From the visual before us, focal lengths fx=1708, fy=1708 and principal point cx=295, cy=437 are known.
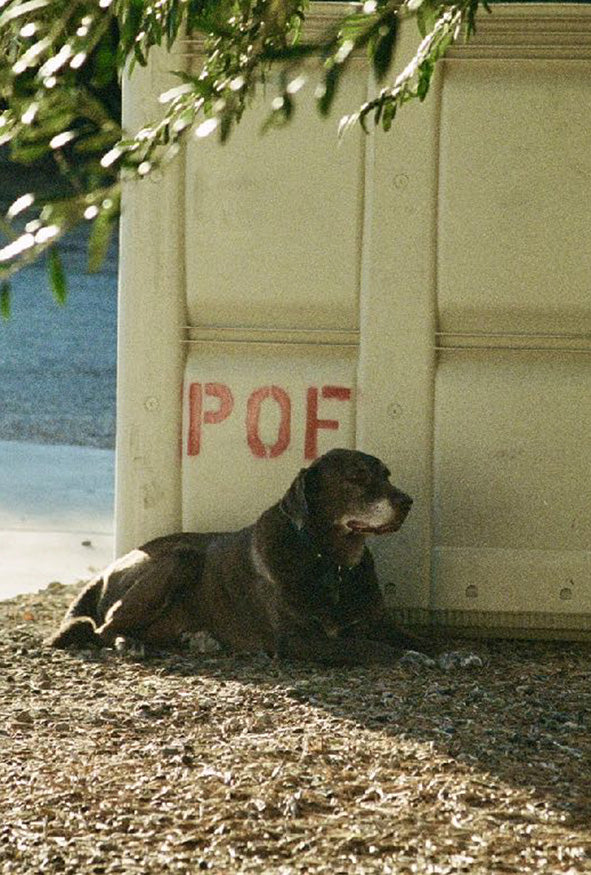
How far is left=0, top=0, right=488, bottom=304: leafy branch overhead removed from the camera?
236cm

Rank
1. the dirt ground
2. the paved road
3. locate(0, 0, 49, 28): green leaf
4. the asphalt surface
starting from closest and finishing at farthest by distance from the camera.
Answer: locate(0, 0, 49, 28): green leaf, the dirt ground, the asphalt surface, the paved road

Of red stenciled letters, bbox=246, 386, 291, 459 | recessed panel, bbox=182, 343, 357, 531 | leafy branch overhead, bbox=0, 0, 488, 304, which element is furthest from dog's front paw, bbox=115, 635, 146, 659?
leafy branch overhead, bbox=0, 0, 488, 304

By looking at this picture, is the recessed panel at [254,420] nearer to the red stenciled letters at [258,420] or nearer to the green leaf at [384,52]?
the red stenciled letters at [258,420]

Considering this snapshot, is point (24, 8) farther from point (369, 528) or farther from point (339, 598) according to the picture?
point (339, 598)

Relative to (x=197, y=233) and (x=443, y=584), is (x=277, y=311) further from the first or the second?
(x=443, y=584)

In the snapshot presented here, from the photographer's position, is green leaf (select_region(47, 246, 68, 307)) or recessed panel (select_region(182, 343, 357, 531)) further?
recessed panel (select_region(182, 343, 357, 531))

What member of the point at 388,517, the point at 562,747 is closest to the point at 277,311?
the point at 388,517

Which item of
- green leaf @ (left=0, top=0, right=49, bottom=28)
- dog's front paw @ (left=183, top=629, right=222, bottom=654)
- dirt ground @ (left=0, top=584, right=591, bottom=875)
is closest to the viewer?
green leaf @ (left=0, top=0, right=49, bottom=28)

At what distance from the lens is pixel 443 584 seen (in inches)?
232

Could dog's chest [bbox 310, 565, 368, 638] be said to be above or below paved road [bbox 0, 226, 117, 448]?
below

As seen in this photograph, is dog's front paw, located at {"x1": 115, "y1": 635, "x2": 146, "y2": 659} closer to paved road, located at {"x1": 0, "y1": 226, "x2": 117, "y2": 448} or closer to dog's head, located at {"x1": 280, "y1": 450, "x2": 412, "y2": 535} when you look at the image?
dog's head, located at {"x1": 280, "y1": 450, "x2": 412, "y2": 535}

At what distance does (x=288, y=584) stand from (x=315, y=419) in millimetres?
590

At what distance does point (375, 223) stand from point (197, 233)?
62cm

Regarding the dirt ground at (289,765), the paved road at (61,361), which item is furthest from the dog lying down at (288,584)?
the paved road at (61,361)
